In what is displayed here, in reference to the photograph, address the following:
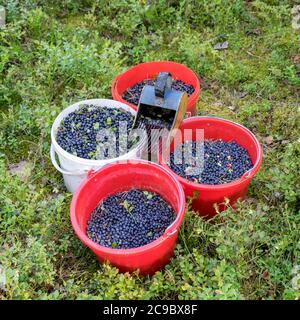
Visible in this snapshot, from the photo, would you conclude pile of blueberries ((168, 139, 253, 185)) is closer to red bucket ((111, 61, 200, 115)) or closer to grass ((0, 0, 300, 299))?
grass ((0, 0, 300, 299))

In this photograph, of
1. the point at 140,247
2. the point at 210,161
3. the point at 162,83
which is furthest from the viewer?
the point at 210,161

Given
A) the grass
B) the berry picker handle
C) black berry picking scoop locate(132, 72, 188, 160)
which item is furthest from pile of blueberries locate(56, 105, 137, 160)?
the berry picker handle

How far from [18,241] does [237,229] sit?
1226 millimetres

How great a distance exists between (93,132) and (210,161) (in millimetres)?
741

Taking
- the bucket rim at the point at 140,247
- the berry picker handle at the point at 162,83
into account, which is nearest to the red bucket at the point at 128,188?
the bucket rim at the point at 140,247

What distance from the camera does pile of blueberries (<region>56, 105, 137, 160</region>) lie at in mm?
2957

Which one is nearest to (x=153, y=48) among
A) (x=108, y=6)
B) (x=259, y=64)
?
(x=108, y=6)

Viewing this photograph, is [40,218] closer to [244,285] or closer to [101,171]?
[101,171]

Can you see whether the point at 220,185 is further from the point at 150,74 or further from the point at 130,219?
the point at 150,74

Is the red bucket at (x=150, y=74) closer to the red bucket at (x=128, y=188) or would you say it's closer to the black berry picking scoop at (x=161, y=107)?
the black berry picking scoop at (x=161, y=107)

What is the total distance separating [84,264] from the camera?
2.82m

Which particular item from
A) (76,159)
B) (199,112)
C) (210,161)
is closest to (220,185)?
(210,161)

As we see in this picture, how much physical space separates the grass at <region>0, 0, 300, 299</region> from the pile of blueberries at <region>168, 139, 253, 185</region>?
222mm

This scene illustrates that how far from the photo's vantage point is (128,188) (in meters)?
2.95
